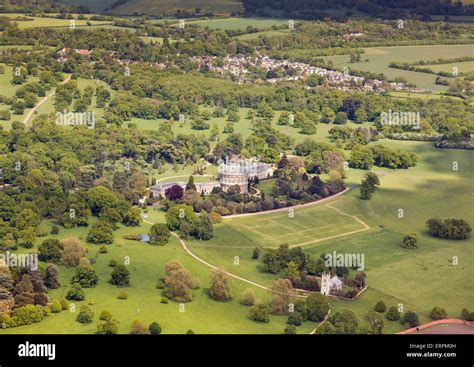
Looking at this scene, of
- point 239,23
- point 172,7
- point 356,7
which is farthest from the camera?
point 356,7

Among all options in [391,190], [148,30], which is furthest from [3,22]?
[391,190]

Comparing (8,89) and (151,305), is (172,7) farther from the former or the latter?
(151,305)

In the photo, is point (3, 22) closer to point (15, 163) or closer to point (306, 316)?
point (15, 163)

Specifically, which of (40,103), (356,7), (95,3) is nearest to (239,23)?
(356,7)

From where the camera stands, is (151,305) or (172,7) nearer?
(151,305)

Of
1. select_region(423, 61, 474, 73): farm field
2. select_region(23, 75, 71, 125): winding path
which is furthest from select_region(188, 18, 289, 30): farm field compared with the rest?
select_region(23, 75, 71, 125): winding path

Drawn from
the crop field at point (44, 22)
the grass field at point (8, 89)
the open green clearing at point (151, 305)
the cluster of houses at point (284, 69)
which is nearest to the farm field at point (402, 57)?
the cluster of houses at point (284, 69)
